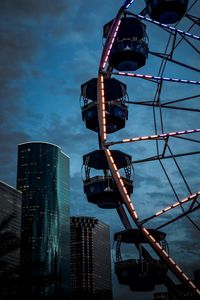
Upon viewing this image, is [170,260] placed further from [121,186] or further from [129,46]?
[129,46]

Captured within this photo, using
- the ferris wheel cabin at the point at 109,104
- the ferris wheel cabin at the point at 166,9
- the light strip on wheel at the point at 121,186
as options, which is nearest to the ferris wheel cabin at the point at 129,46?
the ferris wheel cabin at the point at 109,104

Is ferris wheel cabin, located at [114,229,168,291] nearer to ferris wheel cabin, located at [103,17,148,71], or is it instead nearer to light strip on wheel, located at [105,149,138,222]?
light strip on wheel, located at [105,149,138,222]

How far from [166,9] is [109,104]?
5.78 metres

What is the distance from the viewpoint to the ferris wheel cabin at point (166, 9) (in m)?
27.1

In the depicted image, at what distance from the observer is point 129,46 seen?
29.4m

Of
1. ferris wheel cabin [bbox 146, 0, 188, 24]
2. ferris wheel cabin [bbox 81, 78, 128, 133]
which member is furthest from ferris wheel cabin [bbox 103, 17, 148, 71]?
ferris wheel cabin [bbox 146, 0, 188, 24]

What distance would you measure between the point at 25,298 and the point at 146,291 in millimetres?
6092

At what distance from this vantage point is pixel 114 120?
30.3m

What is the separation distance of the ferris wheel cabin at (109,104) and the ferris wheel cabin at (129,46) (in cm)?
110

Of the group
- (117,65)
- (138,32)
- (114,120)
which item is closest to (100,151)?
(114,120)

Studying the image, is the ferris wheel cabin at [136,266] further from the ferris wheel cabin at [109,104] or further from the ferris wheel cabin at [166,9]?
the ferris wheel cabin at [166,9]

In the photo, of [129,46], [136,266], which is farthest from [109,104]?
[136,266]

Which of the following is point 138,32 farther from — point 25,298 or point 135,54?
point 25,298

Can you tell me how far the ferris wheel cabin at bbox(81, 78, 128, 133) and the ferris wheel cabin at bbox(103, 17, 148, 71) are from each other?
1.10 m
